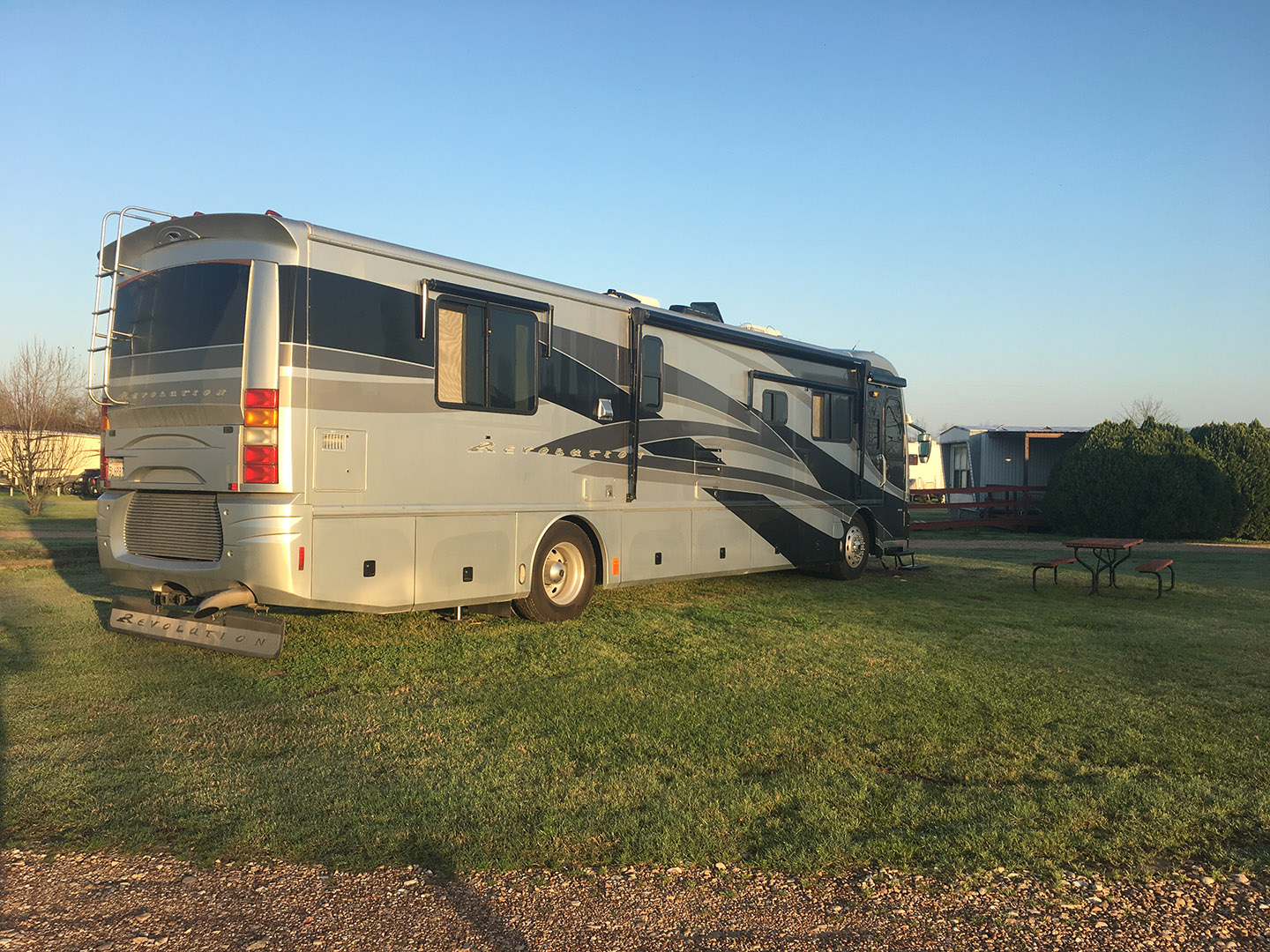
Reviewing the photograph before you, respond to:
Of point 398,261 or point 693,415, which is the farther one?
point 693,415

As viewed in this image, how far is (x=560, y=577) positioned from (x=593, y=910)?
5496 millimetres

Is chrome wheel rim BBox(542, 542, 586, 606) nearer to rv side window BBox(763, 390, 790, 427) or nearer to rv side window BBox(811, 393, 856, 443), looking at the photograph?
rv side window BBox(763, 390, 790, 427)

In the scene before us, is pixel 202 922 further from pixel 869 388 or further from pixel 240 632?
pixel 869 388

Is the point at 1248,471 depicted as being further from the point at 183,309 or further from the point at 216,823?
the point at 216,823

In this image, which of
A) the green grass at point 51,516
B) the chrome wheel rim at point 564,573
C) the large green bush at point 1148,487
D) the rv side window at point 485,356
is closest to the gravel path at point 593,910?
the rv side window at point 485,356

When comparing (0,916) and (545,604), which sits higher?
(545,604)

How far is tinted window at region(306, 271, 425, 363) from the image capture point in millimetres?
6621

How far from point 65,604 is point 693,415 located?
642 cm

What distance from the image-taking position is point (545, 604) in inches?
333

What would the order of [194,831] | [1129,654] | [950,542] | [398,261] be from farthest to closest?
[950,542] < [1129,654] < [398,261] < [194,831]

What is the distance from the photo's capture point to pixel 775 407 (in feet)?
37.1

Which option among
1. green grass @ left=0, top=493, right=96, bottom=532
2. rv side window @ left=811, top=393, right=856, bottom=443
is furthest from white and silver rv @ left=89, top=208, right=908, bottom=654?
green grass @ left=0, top=493, right=96, bottom=532

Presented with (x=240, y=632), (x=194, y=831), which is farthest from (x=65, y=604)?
(x=194, y=831)

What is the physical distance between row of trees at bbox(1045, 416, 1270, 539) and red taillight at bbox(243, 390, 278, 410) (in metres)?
20.8
